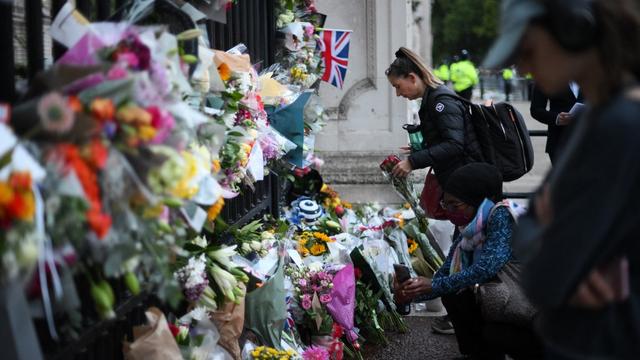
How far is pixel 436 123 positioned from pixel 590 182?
405 centimetres

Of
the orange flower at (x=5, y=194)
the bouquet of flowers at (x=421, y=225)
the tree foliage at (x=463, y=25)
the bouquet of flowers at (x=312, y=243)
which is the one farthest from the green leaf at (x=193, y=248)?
the tree foliage at (x=463, y=25)

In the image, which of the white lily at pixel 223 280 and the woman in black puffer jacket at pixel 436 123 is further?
the woman in black puffer jacket at pixel 436 123

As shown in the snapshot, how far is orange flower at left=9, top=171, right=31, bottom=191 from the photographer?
212 cm

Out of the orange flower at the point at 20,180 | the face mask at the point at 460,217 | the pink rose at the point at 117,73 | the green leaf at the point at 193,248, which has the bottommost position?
the face mask at the point at 460,217

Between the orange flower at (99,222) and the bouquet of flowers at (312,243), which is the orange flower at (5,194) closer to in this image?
the orange flower at (99,222)

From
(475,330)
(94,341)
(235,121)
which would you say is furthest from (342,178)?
(94,341)

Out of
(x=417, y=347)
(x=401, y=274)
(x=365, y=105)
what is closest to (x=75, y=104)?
(x=401, y=274)

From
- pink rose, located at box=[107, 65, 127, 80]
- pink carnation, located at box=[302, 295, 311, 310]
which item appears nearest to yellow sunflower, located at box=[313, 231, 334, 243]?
pink carnation, located at box=[302, 295, 311, 310]

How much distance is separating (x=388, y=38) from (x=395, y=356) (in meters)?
4.16

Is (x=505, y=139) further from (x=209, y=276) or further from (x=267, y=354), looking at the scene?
(x=209, y=276)

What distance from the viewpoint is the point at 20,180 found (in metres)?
2.12

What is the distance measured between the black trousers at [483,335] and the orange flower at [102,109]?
271 cm

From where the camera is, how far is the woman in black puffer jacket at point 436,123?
19.6ft

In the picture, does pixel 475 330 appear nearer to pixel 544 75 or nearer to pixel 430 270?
pixel 430 270
